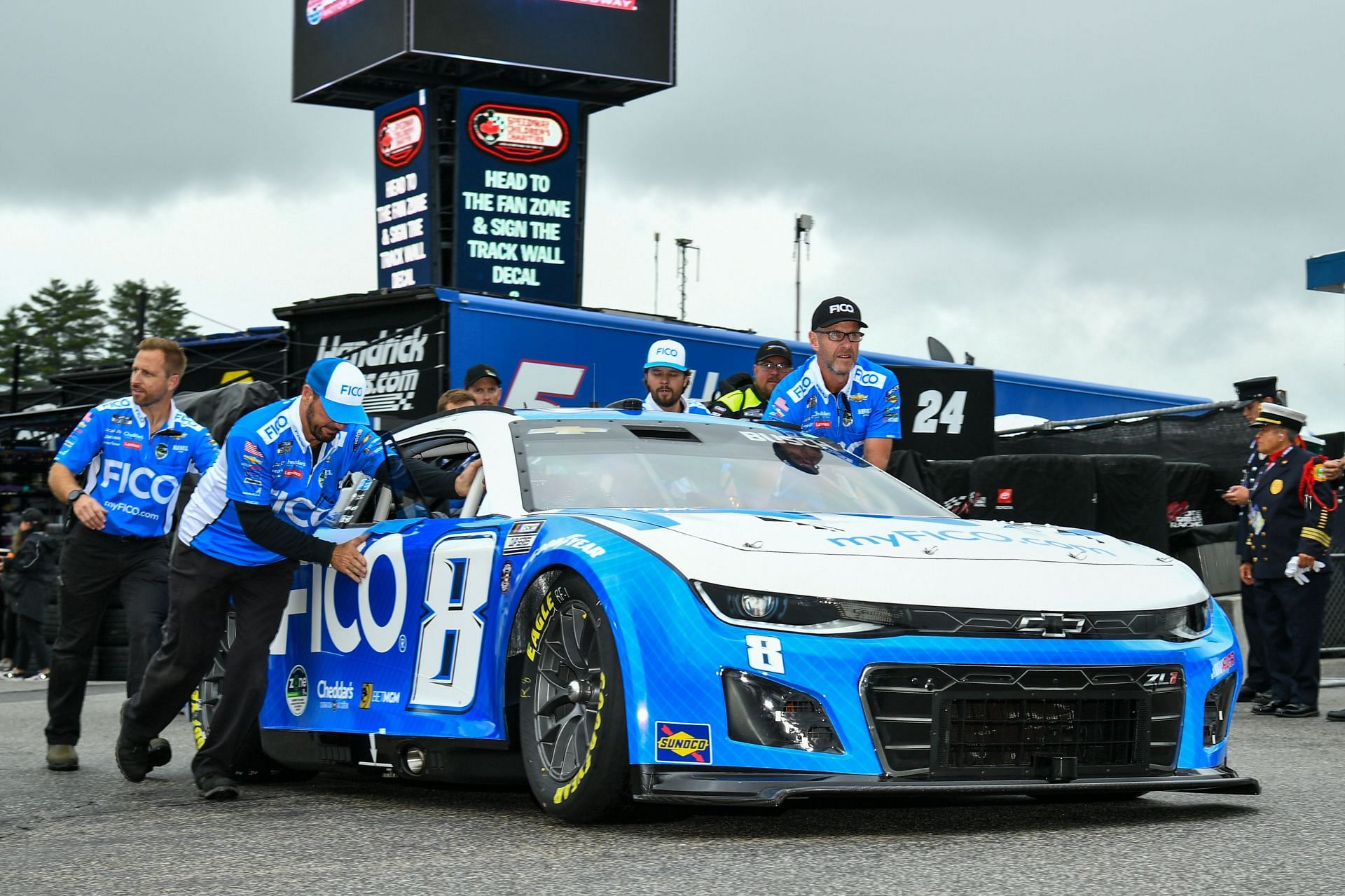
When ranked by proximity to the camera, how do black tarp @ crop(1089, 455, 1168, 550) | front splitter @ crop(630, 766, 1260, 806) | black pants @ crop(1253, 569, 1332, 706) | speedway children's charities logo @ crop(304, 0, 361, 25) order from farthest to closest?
speedway children's charities logo @ crop(304, 0, 361, 25)
black tarp @ crop(1089, 455, 1168, 550)
black pants @ crop(1253, 569, 1332, 706)
front splitter @ crop(630, 766, 1260, 806)

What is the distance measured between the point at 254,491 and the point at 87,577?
172 cm

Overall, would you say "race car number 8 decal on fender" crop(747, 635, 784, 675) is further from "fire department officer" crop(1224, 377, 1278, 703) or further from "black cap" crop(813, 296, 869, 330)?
"fire department officer" crop(1224, 377, 1278, 703)

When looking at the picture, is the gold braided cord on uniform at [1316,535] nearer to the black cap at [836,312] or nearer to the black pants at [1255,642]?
the black pants at [1255,642]

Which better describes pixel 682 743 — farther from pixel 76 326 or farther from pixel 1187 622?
pixel 76 326

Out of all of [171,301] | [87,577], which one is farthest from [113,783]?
[171,301]

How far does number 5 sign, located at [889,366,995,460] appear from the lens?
640 inches

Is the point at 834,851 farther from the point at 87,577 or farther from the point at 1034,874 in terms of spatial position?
the point at 87,577

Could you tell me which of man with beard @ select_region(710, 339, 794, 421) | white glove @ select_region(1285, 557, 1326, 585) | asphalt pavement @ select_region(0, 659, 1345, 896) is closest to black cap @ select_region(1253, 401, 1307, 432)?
white glove @ select_region(1285, 557, 1326, 585)

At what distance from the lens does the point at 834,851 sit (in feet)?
14.8

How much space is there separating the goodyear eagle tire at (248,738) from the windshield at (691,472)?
1661 millimetres

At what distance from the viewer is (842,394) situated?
821 cm

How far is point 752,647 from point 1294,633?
6286 mm

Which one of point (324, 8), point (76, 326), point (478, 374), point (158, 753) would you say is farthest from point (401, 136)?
point (76, 326)

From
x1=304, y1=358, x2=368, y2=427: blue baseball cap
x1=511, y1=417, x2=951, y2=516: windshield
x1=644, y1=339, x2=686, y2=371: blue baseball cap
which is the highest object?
x1=644, y1=339, x2=686, y2=371: blue baseball cap
